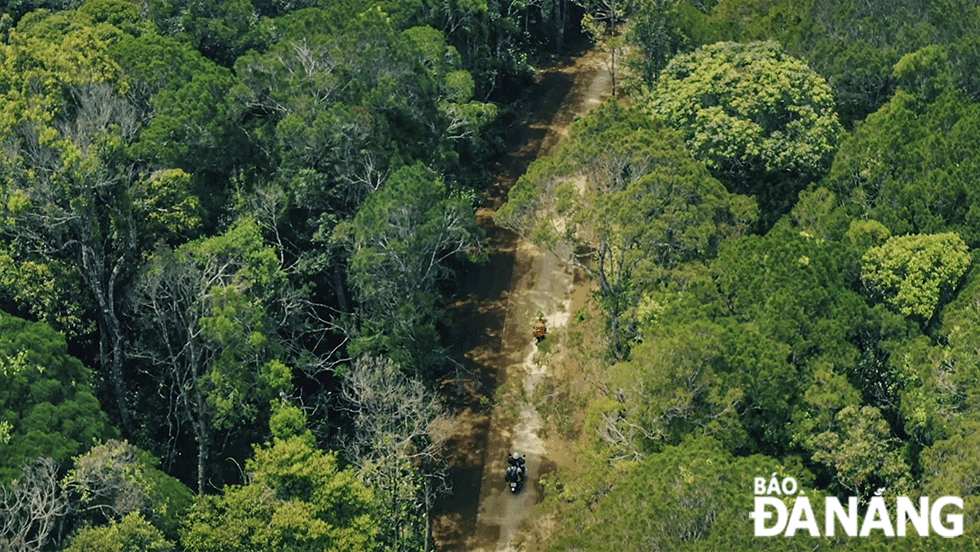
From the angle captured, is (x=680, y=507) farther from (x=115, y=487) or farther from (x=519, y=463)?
(x=115, y=487)

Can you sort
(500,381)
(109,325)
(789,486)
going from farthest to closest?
(500,381) < (109,325) < (789,486)

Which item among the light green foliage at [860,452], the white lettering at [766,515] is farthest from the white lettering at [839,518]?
the light green foliage at [860,452]

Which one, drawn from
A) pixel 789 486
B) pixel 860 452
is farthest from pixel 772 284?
pixel 789 486

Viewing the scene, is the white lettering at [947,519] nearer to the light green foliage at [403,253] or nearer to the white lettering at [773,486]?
the white lettering at [773,486]

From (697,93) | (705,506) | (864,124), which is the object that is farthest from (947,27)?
(705,506)

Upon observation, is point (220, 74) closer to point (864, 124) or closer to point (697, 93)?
point (697, 93)

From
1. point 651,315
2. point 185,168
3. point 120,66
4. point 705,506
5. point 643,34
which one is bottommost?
point 705,506

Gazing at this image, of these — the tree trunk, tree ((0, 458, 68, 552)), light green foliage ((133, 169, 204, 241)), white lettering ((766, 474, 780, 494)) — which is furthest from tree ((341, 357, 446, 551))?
white lettering ((766, 474, 780, 494))
